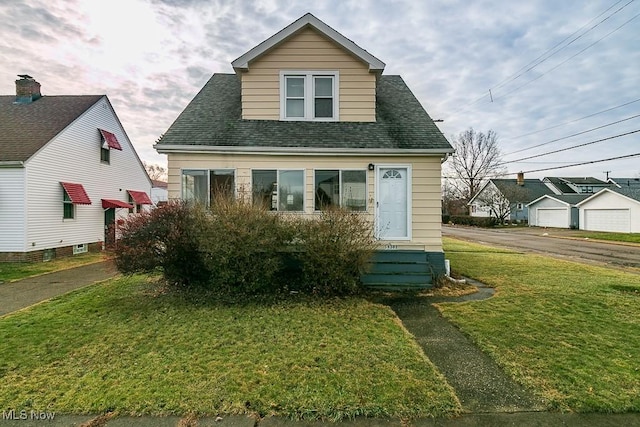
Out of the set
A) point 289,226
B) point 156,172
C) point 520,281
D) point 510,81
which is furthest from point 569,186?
point 156,172

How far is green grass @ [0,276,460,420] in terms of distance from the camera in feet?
10.3

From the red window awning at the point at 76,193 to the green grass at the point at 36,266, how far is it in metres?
2.40

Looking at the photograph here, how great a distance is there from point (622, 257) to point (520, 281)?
11050 mm

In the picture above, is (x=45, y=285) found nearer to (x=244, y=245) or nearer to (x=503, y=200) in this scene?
(x=244, y=245)

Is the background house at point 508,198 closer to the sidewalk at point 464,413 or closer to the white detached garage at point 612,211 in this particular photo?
the white detached garage at point 612,211

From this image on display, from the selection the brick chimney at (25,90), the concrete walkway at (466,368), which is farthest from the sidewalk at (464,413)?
the brick chimney at (25,90)

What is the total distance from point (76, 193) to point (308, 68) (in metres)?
11.6

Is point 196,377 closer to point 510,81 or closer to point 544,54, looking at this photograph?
point 544,54

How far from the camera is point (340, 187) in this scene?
30.0 ft

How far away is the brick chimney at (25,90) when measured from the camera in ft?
49.9

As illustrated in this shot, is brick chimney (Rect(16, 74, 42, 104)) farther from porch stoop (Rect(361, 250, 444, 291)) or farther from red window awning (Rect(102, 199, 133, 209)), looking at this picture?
porch stoop (Rect(361, 250, 444, 291))

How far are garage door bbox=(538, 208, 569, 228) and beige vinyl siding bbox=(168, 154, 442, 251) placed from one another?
36464 mm

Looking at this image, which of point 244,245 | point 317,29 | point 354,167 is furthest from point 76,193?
point 354,167

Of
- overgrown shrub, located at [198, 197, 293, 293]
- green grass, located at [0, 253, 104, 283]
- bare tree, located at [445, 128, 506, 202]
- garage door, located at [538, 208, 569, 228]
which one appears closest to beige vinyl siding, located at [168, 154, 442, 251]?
overgrown shrub, located at [198, 197, 293, 293]
